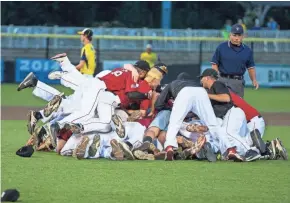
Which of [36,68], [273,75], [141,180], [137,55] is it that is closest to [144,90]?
[141,180]

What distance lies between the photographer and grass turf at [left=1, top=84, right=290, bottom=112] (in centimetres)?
2698

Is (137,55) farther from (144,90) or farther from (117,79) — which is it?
(144,90)

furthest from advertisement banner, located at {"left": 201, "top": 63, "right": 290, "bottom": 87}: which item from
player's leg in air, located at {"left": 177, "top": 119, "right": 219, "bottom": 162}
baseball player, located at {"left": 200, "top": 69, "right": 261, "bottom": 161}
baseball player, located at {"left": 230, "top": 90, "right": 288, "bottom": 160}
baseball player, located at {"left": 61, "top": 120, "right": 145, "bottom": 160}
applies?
baseball player, located at {"left": 61, "top": 120, "right": 145, "bottom": 160}

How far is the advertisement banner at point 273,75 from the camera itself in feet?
122

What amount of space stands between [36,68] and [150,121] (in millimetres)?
23301

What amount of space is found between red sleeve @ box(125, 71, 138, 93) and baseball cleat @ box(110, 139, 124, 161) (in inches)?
35.7

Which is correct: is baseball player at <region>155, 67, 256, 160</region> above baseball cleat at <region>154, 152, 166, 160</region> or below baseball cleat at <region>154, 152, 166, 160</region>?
above

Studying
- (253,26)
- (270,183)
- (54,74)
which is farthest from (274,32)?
(270,183)

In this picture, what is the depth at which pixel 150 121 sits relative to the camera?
14.1 meters

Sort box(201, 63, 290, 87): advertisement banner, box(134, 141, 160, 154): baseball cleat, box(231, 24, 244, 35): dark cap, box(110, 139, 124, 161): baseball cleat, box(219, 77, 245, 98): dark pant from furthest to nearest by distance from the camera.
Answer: box(201, 63, 290, 87): advertisement banner → box(231, 24, 244, 35): dark cap → box(219, 77, 245, 98): dark pant → box(134, 141, 160, 154): baseball cleat → box(110, 139, 124, 161): baseball cleat

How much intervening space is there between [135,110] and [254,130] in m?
1.69

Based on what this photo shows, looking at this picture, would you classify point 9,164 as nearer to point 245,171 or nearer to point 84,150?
point 84,150

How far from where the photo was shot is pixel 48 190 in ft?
34.9

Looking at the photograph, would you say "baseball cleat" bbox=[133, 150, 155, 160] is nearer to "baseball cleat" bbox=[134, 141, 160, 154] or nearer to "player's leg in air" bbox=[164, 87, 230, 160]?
"baseball cleat" bbox=[134, 141, 160, 154]
